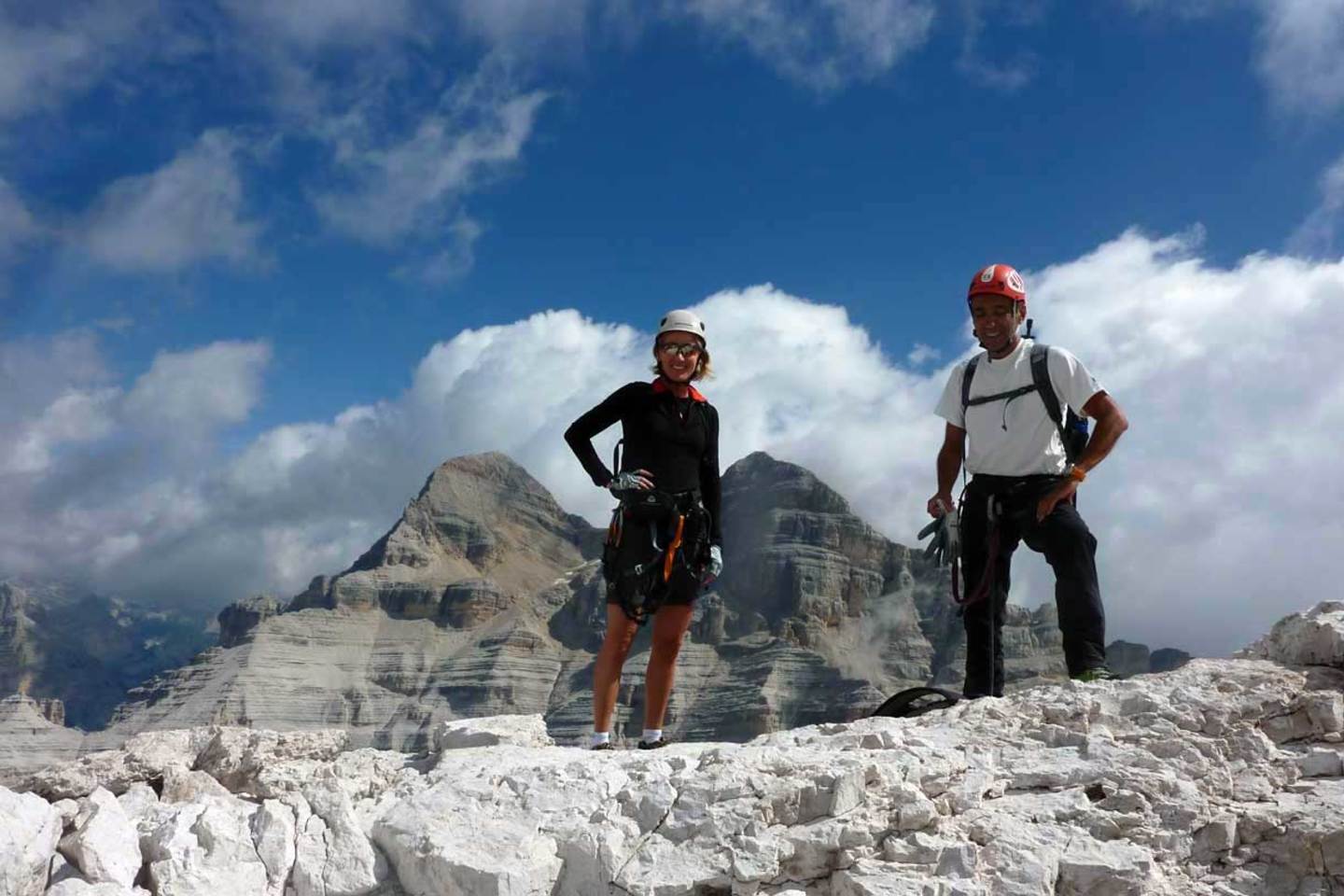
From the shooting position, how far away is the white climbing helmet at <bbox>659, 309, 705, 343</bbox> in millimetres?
6480

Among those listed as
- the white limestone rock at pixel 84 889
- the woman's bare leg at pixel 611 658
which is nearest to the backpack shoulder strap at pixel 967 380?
the woman's bare leg at pixel 611 658

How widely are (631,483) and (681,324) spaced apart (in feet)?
3.32

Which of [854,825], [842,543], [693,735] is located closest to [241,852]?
[854,825]

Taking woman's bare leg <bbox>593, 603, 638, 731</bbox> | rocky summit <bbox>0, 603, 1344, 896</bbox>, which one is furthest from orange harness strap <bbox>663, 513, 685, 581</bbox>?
rocky summit <bbox>0, 603, 1344, 896</bbox>

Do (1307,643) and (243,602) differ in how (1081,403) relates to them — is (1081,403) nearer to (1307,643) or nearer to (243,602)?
(1307,643)

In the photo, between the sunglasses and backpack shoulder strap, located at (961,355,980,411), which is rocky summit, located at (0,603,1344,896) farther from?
the sunglasses

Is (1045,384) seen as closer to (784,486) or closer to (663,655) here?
(663,655)

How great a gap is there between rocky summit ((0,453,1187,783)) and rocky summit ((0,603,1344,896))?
107 meters

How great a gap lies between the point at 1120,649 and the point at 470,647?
299 feet

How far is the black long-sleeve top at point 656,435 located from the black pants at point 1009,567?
161 cm

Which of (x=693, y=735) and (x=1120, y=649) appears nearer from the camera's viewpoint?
(x=693, y=735)

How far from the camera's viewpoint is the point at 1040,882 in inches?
→ 159

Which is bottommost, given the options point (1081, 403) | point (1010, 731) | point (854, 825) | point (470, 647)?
point (854, 825)

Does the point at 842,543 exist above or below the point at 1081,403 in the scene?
above
